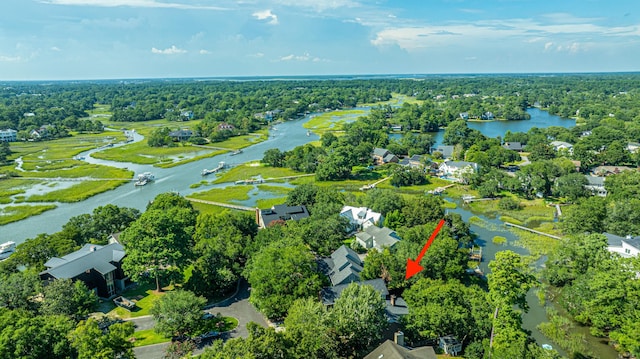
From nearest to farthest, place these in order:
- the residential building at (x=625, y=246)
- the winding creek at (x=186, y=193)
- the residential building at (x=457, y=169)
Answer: the winding creek at (x=186, y=193)
the residential building at (x=625, y=246)
the residential building at (x=457, y=169)

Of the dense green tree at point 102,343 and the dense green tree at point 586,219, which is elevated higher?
the dense green tree at point 102,343

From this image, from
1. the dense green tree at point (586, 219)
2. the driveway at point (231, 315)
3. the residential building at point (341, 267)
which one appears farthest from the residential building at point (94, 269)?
the dense green tree at point (586, 219)

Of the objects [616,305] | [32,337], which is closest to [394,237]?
[616,305]

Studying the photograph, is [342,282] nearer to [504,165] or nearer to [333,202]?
[333,202]

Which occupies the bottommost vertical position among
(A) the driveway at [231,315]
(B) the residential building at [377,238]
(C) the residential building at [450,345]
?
(A) the driveway at [231,315]

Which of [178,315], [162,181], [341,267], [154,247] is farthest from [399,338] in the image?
[162,181]

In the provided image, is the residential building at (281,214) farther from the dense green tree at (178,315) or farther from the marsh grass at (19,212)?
the marsh grass at (19,212)

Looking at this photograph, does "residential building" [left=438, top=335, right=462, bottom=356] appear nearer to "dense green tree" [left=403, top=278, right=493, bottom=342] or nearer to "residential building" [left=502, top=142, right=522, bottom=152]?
"dense green tree" [left=403, top=278, right=493, bottom=342]
